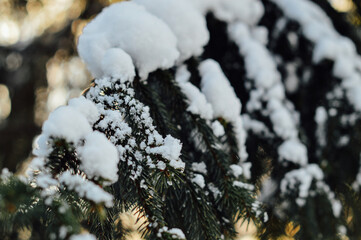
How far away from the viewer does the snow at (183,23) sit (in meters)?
0.75

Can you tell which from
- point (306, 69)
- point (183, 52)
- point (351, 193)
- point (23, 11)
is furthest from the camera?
point (23, 11)

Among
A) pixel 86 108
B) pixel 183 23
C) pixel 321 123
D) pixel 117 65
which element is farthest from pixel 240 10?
pixel 86 108

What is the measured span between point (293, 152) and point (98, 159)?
60 centimetres

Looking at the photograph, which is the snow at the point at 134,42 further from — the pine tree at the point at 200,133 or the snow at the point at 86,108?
the snow at the point at 86,108

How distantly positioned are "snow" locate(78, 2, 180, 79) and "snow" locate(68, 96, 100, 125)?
165 millimetres

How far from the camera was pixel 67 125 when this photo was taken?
0.42 m

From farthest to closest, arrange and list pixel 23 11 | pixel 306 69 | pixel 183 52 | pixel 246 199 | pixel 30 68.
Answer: pixel 30 68 < pixel 23 11 < pixel 306 69 < pixel 183 52 < pixel 246 199

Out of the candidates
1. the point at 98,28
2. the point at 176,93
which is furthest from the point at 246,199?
the point at 98,28

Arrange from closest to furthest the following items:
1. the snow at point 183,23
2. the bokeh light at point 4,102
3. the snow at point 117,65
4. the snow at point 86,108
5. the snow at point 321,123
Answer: the snow at point 86,108
the snow at point 117,65
the snow at point 183,23
the snow at point 321,123
the bokeh light at point 4,102

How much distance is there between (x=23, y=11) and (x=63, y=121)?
2488 millimetres

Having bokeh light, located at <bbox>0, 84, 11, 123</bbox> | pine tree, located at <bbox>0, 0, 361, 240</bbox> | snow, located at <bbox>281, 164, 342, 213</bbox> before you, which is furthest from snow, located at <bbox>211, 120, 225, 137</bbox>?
bokeh light, located at <bbox>0, 84, 11, 123</bbox>

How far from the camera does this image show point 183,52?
77cm

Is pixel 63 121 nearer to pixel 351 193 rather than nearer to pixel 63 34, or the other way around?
pixel 351 193

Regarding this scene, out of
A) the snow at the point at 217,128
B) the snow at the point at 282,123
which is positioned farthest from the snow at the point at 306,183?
the snow at the point at 217,128
